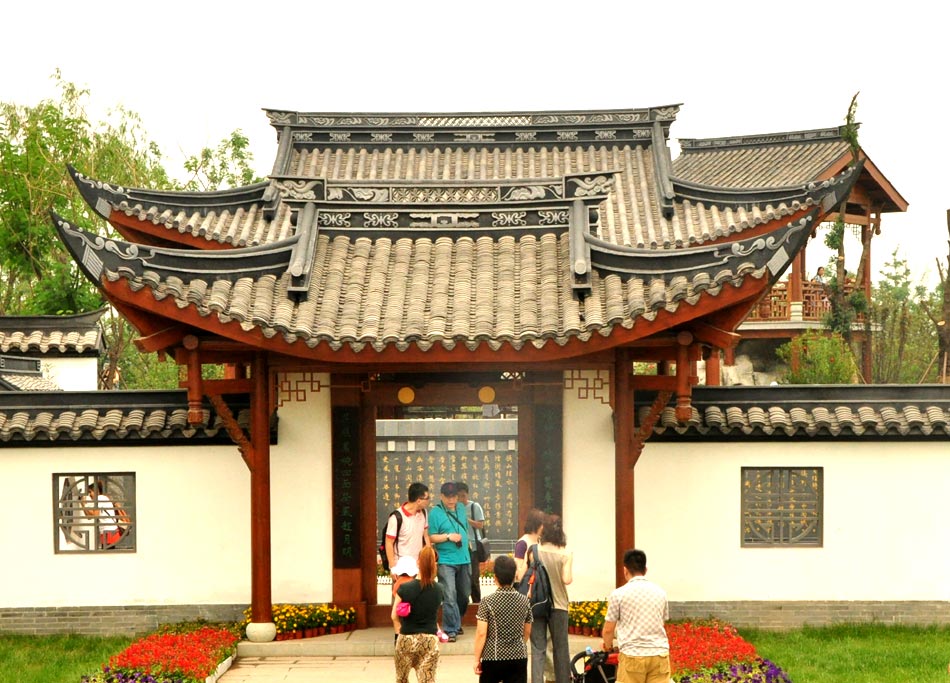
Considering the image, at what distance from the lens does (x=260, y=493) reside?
466 inches

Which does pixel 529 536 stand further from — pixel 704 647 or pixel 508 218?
pixel 508 218

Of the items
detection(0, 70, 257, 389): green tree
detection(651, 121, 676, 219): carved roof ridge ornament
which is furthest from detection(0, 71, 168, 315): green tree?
detection(651, 121, 676, 219): carved roof ridge ornament

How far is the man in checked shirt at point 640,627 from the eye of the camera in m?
8.02

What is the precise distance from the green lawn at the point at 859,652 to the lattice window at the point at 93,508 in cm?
634

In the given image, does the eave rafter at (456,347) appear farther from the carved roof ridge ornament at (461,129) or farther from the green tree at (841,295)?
the green tree at (841,295)

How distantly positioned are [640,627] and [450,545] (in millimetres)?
3622

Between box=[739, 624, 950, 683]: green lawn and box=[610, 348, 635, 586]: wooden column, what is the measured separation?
5.30ft

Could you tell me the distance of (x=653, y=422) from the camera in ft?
38.8

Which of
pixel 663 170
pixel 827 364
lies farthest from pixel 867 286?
pixel 663 170

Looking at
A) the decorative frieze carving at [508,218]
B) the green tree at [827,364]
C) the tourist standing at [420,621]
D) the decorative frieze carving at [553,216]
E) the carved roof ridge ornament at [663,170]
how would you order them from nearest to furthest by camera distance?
the tourist standing at [420,621] < the decorative frieze carving at [553,216] < the decorative frieze carving at [508,218] < the carved roof ridge ornament at [663,170] < the green tree at [827,364]

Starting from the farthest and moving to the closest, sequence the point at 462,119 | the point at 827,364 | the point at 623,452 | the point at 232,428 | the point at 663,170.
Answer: the point at 827,364 → the point at 462,119 → the point at 663,170 → the point at 623,452 → the point at 232,428

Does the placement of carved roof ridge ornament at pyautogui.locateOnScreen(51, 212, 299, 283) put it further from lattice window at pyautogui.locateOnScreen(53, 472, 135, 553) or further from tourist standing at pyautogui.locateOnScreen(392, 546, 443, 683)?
tourist standing at pyautogui.locateOnScreen(392, 546, 443, 683)

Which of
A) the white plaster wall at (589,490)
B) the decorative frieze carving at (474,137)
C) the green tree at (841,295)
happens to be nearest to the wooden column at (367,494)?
the white plaster wall at (589,490)

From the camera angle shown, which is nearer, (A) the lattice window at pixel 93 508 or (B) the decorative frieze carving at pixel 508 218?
(A) the lattice window at pixel 93 508
